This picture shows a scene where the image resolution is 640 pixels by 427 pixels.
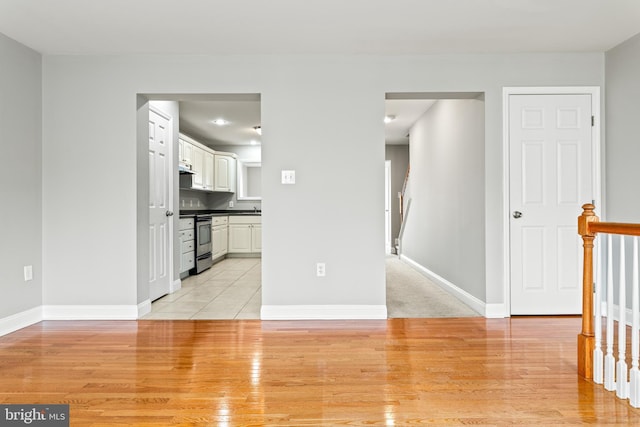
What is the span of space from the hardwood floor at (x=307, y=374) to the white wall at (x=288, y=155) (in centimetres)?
41

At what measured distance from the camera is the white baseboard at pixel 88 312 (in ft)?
11.6

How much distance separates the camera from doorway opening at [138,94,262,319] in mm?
3842

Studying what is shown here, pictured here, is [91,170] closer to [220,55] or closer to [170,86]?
[170,86]

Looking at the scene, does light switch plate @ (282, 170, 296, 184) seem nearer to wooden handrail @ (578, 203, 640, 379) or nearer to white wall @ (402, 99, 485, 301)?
white wall @ (402, 99, 485, 301)

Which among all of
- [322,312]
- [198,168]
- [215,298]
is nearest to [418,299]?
[322,312]

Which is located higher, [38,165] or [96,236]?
[38,165]

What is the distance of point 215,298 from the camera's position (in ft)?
14.2

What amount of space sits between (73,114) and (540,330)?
4337 mm

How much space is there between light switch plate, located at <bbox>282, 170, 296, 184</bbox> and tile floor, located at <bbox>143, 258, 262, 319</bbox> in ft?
4.08

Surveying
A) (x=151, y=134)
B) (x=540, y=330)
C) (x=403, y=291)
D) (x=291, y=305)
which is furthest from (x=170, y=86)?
(x=540, y=330)

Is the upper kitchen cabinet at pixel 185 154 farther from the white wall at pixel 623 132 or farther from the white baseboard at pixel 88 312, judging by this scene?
the white wall at pixel 623 132

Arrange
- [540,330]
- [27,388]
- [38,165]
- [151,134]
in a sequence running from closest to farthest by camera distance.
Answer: [27,388], [540,330], [38,165], [151,134]

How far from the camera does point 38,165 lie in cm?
349

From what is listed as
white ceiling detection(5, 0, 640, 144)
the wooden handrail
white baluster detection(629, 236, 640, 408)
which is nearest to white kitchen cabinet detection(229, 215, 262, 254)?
white ceiling detection(5, 0, 640, 144)
